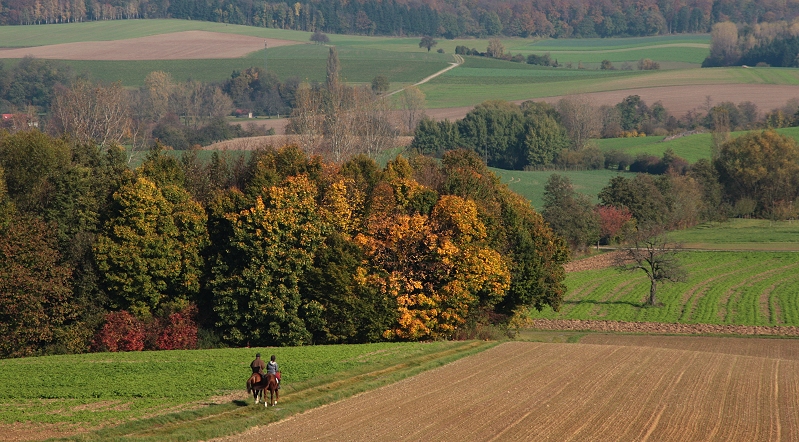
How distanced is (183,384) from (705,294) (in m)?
56.7

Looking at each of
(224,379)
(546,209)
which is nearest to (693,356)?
(224,379)

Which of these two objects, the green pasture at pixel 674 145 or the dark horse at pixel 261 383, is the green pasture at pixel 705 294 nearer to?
the dark horse at pixel 261 383

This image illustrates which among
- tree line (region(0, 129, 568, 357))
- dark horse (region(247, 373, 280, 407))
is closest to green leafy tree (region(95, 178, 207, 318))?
tree line (region(0, 129, 568, 357))

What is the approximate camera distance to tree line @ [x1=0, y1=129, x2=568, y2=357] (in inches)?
2388

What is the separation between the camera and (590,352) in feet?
168

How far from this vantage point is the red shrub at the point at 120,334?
60125mm

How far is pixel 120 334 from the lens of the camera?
60531 millimetres

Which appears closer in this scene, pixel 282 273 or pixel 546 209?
pixel 282 273

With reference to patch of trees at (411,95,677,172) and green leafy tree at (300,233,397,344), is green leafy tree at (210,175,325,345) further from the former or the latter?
patch of trees at (411,95,677,172)

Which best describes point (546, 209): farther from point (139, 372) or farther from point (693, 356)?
point (139, 372)

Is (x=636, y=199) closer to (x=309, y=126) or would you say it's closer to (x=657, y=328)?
(x=309, y=126)

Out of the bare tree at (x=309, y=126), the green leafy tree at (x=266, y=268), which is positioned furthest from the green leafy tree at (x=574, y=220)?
the green leafy tree at (x=266, y=268)

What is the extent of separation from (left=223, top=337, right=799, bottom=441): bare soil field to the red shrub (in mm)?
22637

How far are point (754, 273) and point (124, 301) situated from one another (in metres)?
60.3
